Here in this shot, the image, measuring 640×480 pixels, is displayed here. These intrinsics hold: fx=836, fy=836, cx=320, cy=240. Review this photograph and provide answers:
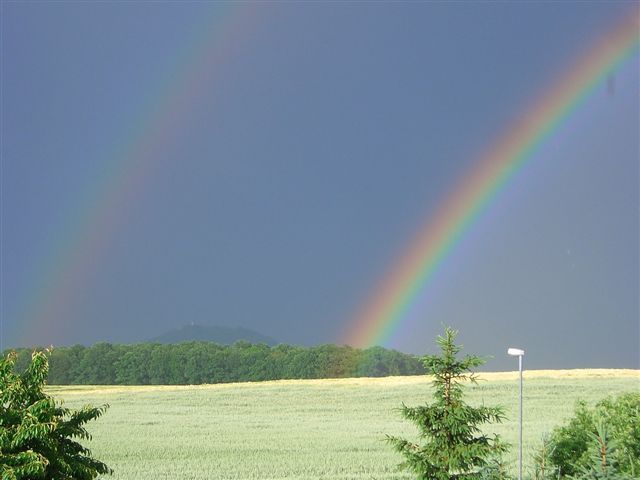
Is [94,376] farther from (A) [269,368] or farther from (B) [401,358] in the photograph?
(B) [401,358]

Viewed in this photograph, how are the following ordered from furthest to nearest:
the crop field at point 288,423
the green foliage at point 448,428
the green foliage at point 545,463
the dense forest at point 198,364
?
1. the dense forest at point 198,364
2. the crop field at point 288,423
3. the green foliage at point 545,463
4. the green foliage at point 448,428

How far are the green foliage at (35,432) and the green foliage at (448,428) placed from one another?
543 cm

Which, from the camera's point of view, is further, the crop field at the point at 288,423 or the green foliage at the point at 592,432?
the crop field at the point at 288,423

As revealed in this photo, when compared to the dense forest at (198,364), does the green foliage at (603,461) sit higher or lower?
lower

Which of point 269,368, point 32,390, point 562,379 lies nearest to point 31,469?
point 32,390

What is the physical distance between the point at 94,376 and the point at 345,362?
89.2ft

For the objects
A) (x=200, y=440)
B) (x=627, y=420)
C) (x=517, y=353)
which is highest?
(x=517, y=353)

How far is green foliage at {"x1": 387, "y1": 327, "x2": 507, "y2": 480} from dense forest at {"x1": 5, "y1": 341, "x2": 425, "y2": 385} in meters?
74.3

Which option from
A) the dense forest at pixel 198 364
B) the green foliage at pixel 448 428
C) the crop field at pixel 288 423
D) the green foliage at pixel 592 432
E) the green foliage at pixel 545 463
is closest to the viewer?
the green foliage at pixel 448 428

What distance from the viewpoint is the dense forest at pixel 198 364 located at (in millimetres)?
88750

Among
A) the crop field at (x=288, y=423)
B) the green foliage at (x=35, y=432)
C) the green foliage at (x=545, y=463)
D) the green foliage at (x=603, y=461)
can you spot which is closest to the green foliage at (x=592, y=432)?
the green foliage at (x=545, y=463)

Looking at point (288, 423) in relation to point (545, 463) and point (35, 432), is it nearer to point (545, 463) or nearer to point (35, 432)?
point (545, 463)

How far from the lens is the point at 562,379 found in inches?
2361

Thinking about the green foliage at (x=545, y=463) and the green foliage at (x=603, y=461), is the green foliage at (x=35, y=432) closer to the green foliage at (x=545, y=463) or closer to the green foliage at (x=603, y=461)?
the green foliage at (x=603, y=461)
